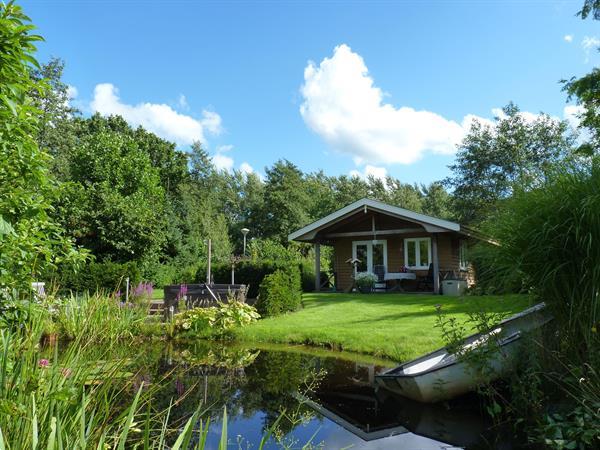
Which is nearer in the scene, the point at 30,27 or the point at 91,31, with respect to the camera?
the point at 30,27

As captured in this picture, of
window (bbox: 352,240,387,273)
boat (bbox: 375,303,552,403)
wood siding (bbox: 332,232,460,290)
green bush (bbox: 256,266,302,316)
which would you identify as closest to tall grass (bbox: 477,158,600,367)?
boat (bbox: 375,303,552,403)

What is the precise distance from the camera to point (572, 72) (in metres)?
11.8

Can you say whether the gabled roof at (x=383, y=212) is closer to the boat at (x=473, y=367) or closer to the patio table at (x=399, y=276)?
the patio table at (x=399, y=276)

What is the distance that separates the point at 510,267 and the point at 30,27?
3.65 metres

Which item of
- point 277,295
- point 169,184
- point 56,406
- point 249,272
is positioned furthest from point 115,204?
point 56,406

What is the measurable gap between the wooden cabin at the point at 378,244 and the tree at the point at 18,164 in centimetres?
1602

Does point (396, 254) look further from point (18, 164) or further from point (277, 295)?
point (18, 164)

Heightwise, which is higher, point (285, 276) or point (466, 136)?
point (466, 136)

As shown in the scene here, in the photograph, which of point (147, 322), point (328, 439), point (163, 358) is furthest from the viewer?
point (147, 322)

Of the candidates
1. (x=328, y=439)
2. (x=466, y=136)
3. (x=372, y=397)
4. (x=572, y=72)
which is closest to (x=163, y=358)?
(x=372, y=397)

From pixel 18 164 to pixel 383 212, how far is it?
1627cm

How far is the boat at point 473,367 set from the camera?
4.07 metres

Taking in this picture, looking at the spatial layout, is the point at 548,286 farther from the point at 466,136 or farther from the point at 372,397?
the point at 466,136

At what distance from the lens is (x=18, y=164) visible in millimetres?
2469
